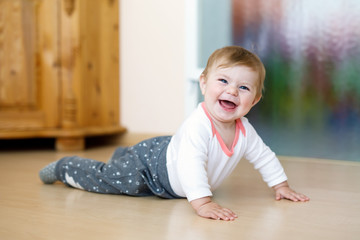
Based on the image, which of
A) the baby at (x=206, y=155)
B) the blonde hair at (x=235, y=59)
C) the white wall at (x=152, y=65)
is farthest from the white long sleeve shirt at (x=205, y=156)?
the white wall at (x=152, y=65)

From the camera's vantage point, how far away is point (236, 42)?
1.85 metres

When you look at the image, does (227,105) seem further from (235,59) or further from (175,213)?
(175,213)

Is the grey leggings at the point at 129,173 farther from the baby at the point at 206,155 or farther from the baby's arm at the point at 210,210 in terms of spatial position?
the baby's arm at the point at 210,210

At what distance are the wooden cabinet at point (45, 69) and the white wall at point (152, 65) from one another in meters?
0.23

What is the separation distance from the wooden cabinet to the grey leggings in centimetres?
84

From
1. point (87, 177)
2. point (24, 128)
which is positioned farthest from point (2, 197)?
point (24, 128)

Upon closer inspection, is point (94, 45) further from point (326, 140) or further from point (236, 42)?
point (326, 140)

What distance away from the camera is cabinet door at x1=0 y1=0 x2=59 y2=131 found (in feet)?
6.32

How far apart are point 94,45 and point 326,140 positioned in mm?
A: 1161

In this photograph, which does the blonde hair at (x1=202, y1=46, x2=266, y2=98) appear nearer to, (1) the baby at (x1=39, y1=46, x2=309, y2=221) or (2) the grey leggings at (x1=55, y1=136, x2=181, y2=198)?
(1) the baby at (x1=39, y1=46, x2=309, y2=221)

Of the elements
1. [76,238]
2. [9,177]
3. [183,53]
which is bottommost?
[9,177]

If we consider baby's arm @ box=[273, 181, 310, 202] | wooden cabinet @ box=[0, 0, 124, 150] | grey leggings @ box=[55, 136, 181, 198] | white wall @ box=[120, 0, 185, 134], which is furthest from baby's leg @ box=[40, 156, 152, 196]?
white wall @ box=[120, 0, 185, 134]

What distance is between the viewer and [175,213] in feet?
2.98

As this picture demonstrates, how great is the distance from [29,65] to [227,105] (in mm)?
1295
